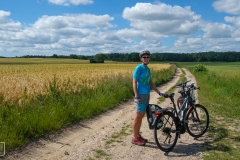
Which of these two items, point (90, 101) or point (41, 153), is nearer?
point (41, 153)

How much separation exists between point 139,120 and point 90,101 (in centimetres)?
419

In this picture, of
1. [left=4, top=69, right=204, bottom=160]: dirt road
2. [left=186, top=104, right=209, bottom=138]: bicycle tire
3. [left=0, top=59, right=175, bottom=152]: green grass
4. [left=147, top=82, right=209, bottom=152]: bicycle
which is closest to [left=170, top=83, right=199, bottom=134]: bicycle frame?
[left=147, top=82, right=209, bottom=152]: bicycle

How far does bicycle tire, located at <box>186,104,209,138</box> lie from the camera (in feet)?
22.0

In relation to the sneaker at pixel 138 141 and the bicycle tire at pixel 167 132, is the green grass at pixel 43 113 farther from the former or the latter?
the bicycle tire at pixel 167 132

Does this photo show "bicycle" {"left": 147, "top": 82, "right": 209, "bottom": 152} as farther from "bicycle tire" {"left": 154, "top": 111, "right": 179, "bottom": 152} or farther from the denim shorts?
the denim shorts

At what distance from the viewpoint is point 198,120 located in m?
6.87

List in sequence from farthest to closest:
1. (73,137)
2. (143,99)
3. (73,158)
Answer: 1. (73,137)
2. (143,99)
3. (73,158)

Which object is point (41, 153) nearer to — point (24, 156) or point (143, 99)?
point (24, 156)

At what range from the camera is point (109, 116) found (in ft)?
29.7

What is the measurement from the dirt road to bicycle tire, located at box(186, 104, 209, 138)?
0.33 metres

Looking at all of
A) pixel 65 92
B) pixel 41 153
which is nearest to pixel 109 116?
pixel 65 92

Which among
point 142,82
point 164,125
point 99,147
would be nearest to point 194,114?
point 164,125

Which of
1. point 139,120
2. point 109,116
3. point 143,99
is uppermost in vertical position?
point 143,99

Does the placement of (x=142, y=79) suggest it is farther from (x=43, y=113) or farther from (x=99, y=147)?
(x=43, y=113)
